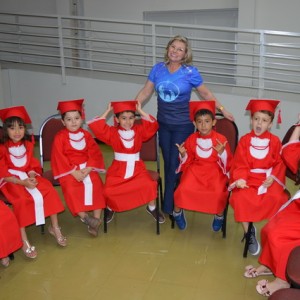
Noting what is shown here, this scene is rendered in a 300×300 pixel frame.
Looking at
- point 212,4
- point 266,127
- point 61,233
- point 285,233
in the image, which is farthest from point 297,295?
point 212,4

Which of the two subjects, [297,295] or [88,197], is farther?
[88,197]

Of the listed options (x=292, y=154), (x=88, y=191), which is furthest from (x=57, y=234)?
(x=292, y=154)

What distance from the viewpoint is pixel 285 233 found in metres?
2.33

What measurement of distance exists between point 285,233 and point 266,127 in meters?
1.00

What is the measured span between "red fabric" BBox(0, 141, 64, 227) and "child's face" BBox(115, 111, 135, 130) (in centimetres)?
78

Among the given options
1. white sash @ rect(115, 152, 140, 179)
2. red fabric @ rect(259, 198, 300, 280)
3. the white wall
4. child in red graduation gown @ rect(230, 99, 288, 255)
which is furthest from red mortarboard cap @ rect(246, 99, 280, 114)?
the white wall

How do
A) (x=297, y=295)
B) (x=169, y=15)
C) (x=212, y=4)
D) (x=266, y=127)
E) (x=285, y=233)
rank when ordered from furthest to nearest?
1. (x=169, y=15)
2. (x=212, y=4)
3. (x=266, y=127)
4. (x=285, y=233)
5. (x=297, y=295)

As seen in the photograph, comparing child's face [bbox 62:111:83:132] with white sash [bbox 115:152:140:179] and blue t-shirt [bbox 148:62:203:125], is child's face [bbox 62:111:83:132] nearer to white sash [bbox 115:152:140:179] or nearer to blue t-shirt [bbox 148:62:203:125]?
white sash [bbox 115:152:140:179]

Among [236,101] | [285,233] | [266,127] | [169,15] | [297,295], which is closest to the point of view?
[297,295]

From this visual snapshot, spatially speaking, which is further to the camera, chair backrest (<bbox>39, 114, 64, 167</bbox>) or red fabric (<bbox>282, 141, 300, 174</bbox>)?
chair backrest (<bbox>39, 114, 64, 167</bbox>)

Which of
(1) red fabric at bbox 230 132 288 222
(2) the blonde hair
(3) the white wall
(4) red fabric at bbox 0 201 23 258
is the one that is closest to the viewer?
(4) red fabric at bbox 0 201 23 258

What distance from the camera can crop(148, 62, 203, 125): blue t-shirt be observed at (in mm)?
3312

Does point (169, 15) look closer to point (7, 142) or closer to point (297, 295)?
point (7, 142)

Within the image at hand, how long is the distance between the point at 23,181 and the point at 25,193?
0.31 feet
